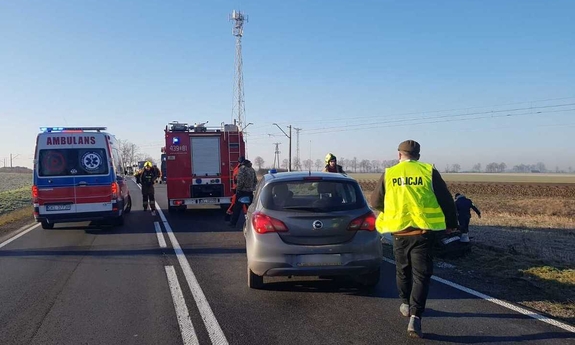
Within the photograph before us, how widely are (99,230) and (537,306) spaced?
11.1 metres

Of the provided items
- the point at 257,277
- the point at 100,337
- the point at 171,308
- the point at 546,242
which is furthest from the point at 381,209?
the point at 546,242

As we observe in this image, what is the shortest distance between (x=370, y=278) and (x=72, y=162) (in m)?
9.17

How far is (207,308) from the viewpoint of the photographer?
6.02m

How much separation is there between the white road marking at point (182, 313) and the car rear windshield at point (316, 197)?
161 centimetres

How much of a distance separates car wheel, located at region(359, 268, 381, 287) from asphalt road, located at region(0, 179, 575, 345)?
4.3 inches

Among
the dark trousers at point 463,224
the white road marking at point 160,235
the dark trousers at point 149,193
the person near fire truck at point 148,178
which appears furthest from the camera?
the dark trousers at point 149,193

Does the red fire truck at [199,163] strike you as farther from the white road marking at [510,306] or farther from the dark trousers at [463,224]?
the white road marking at [510,306]

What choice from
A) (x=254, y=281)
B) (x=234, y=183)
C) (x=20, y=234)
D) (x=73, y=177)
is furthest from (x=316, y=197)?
(x=20, y=234)

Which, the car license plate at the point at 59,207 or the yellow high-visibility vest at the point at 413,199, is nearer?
the yellow high-visibility vest at the point at 413,199

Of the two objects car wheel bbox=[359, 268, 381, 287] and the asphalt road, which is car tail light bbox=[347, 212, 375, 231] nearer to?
car wheel bbox=[359, 268, 381, 287]

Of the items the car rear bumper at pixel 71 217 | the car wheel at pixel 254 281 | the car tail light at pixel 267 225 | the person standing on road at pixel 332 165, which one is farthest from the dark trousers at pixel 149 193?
the car tail light at pixel 267 225

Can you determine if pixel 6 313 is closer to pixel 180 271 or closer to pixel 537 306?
pixel 180 271

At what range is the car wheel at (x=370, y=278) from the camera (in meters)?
6.83

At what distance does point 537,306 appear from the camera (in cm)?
599
